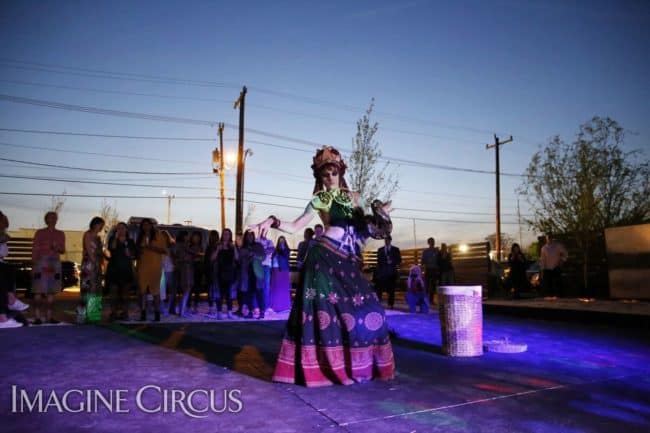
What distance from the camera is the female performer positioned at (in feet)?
13.1

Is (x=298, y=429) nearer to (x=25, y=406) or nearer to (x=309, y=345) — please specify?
(x=309, y=345)

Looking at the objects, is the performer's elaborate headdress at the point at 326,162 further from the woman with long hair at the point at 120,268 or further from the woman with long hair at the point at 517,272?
the woman with long hair at the point at 517,272

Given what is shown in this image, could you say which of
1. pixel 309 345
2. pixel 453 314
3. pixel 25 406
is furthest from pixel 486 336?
pixel 25 406

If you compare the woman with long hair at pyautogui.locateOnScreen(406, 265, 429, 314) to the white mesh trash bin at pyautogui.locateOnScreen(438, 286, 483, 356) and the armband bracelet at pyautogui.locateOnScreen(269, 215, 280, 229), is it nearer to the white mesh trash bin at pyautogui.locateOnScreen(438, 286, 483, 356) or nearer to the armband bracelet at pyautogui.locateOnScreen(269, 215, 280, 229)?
the white mesh trash bin at pyautogui.locateOnScreen(438, 286, 483, 356)

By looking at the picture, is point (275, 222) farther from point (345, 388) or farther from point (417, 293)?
point (417, 293)

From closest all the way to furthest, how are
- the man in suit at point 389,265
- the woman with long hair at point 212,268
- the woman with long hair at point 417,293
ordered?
the woman with long hair at point 212,268 < the woman with long hair at point 417,293 < the man in suit at point 389,265

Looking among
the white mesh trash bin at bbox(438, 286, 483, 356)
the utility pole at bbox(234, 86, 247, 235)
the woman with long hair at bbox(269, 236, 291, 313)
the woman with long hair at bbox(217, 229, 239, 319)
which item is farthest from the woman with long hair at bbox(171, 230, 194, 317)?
the utility pole at bbox(234, 86, 247, 235)

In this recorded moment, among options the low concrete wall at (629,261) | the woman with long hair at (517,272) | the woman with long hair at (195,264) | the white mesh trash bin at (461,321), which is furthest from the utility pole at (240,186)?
the white mesh trash bin at (461,321)

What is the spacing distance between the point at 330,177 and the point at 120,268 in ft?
19.0

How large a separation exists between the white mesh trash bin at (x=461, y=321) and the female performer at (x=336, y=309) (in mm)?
1434

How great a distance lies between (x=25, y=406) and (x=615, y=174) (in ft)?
61.9

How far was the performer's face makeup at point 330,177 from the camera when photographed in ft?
14.4

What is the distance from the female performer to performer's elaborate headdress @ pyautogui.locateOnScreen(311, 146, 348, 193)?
0.18m

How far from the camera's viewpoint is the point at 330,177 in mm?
4375
